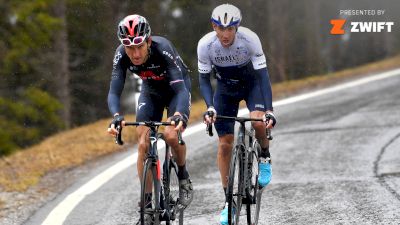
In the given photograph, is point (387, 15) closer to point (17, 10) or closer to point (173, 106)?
point (17, 10)

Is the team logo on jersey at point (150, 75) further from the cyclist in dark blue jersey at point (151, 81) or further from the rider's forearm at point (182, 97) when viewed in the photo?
the rider's forearm at point (182, 97)

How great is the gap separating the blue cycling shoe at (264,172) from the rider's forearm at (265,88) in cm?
72

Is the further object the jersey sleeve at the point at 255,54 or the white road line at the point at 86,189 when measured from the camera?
the white road line at the point at 86,189

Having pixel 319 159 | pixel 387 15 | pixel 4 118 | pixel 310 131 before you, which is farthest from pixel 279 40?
pixel 319 159

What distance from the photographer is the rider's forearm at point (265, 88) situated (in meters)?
6.64

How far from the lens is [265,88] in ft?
22.0

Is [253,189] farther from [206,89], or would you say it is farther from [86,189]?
[86,189]

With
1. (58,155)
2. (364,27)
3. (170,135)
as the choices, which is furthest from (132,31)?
(364,27)

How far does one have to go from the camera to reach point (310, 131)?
474 inches

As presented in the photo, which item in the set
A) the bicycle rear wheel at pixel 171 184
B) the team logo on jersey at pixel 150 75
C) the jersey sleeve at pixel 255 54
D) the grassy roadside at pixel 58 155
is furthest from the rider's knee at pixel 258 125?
the grassy roadside at pixel 58 155

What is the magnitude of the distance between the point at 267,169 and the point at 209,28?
77.5 feet

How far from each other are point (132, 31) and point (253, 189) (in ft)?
6.80

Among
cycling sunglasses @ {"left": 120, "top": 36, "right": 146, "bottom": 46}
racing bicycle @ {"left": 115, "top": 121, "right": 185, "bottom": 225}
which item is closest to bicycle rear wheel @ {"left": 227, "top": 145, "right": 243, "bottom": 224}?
racing bicycle @ {"left": 115, "top": 121, "right": 185, "bottom": 225}

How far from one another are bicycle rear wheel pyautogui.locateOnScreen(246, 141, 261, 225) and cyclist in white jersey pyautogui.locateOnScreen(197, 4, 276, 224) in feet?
0.38
